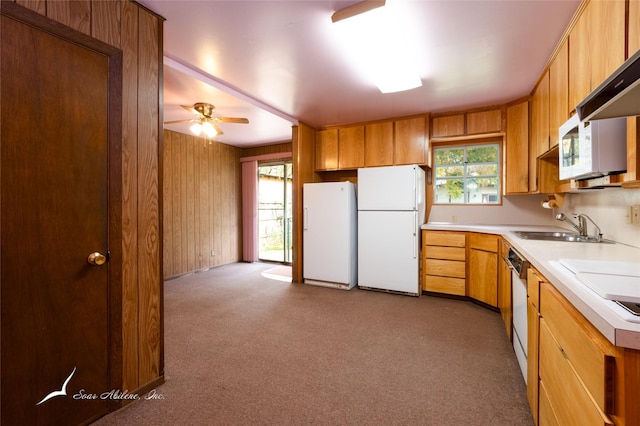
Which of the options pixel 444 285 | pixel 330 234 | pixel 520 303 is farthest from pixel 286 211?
pixel 520 303

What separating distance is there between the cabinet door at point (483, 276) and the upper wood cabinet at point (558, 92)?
53.2 inches

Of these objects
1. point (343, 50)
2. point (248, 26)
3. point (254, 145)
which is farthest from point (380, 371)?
point (254, 145)

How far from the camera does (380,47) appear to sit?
84.8 inches

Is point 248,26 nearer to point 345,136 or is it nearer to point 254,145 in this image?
point 345,136

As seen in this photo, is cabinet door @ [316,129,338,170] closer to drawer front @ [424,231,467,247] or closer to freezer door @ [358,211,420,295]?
freezer door @ [358,211,420,295]

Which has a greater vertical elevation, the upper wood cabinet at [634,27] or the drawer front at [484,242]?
A: the upper wood cabinet at [634,27]

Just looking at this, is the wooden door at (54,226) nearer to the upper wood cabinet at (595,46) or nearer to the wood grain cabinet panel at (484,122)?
the upper wood cabinet at (595,46)

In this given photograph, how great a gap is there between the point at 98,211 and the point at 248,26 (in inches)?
60.4

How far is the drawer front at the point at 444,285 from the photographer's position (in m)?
3.49

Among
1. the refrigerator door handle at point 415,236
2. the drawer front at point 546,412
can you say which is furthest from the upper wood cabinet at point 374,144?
the drawer front at point 546,412

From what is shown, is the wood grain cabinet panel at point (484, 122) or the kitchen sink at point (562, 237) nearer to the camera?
the kitchen sink at point (562, 237)

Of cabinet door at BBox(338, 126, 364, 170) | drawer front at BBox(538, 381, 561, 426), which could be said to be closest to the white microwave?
drawer front at BBox(538, 381, 561, 426)

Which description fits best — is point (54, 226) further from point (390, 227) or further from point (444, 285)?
point (444, 285)

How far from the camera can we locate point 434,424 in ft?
5.02
